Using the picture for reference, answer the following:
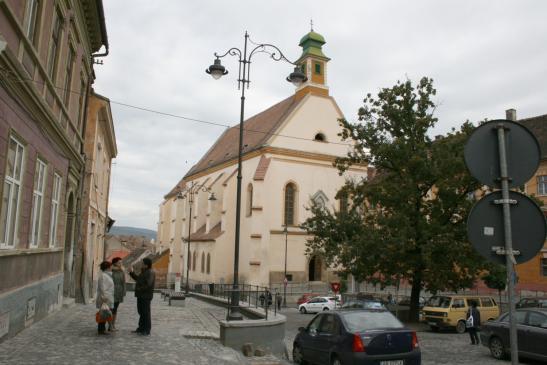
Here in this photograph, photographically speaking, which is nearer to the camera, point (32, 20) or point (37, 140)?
point (32, 20)

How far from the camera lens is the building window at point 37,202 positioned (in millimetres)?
10852

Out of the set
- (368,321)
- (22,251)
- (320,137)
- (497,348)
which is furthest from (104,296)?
(320,137)

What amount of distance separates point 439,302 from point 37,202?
58.1 feet

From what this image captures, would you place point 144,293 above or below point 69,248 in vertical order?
below

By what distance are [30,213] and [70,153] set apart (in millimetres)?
4693

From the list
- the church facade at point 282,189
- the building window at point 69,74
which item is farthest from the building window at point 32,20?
the church facade at point 282,189

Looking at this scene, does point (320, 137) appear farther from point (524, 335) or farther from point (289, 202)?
point (524, 335)

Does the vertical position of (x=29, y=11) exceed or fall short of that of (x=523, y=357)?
it exceeds it

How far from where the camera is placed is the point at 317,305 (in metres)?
31.8

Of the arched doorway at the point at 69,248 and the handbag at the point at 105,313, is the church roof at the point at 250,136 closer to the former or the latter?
the arched doorway at the point at 69,248

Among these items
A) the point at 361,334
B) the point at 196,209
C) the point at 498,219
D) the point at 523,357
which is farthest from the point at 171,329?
the point at 196,209

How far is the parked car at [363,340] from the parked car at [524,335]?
411 centimetres

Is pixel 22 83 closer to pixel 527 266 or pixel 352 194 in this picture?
pixel 352 194

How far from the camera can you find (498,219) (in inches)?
148
